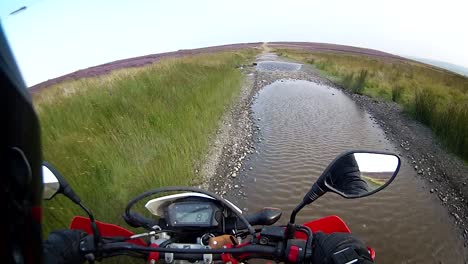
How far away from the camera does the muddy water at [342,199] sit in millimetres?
4492

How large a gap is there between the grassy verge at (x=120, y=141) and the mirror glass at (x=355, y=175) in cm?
281

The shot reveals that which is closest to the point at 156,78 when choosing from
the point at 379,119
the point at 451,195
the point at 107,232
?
the point at 379,119

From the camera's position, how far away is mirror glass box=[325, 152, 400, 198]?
149cm

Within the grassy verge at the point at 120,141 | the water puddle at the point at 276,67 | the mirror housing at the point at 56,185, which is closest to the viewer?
the mirror housing at the point at 56,185

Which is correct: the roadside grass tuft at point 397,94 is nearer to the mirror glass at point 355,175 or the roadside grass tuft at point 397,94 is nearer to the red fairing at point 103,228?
the mirror glass at point 355,175

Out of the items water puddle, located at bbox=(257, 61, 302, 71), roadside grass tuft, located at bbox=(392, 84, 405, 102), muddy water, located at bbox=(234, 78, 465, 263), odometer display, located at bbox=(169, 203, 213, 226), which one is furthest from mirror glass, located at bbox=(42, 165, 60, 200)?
water puddle, located at bbox=(257, 61, 302, 71)

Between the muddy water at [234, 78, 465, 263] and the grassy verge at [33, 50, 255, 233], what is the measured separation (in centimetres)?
134

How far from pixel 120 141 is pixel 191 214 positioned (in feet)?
12.6

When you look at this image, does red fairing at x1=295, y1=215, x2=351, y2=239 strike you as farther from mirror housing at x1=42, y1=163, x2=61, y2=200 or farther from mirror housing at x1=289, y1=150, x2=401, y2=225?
mirror housing at x1=42, y1=163, x2=61, y2=200

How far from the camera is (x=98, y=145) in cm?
481

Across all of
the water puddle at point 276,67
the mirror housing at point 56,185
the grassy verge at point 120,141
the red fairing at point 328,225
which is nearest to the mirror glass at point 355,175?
the red fairing at point 328,225

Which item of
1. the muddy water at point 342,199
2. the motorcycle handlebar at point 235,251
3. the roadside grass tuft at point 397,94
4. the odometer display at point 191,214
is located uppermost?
the odometer display at point 191,214

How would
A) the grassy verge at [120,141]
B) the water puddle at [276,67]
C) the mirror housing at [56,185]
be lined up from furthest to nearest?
the water puddle at [276,67], the grassy verge at [120,141], the mirror housing at [56,185]

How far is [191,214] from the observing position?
65.3 inches
